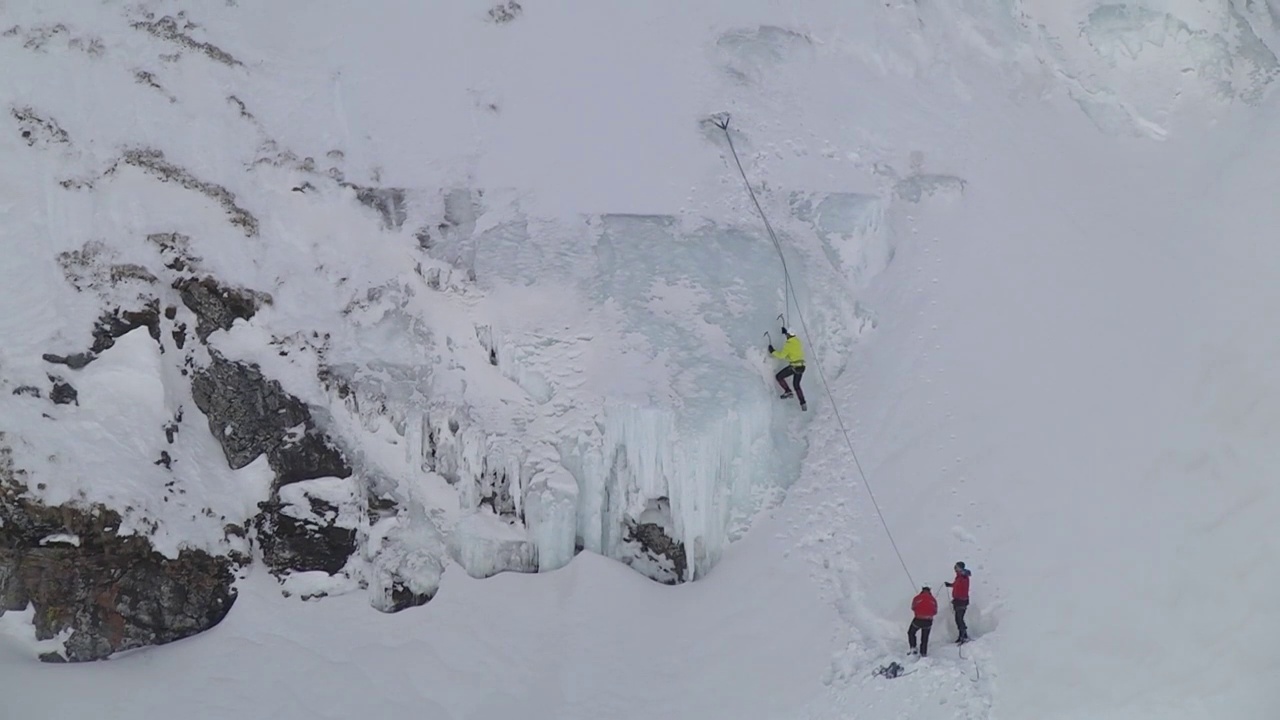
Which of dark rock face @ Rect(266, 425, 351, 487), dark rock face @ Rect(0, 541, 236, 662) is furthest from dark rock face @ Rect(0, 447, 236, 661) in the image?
dark rock face @ Rect(266, 425, 351, 487)

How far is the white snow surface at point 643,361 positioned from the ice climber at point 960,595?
348 millimetres

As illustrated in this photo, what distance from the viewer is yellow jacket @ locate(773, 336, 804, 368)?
40.3 feet

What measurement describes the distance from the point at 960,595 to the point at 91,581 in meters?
9.03

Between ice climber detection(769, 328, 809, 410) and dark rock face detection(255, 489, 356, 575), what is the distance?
5282mm

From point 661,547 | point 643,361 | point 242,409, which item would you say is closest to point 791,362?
point 643,361

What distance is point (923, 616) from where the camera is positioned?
1073 centimetres

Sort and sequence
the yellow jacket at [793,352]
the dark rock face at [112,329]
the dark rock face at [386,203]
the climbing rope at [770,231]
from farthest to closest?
the climbing rope at [770,231], the dark rock face at [386,203], the yellow jacket at [793,352], the dark rock face at [112,329]

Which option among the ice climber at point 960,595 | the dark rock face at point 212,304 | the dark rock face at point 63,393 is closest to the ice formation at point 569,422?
the dark rock face at point 212,304

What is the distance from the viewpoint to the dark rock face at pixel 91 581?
10.8 meters

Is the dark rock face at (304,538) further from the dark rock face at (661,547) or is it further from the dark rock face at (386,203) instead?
the dark rock face at (386,203)

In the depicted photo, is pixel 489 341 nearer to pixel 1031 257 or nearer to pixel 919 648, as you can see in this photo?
pixel 919 648

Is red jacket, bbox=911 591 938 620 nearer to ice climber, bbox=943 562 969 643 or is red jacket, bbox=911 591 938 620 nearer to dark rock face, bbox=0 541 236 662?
ice climber, bbox=943 562 969 643

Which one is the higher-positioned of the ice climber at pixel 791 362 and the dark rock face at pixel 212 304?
the ice climber at pixel 791 362

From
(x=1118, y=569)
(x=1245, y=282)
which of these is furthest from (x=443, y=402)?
(x=1245, y=282)
